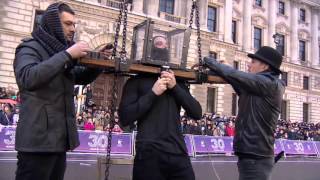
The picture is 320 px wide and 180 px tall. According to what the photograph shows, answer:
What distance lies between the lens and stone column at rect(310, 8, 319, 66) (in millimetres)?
49844

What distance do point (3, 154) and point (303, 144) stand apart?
42.4 feet

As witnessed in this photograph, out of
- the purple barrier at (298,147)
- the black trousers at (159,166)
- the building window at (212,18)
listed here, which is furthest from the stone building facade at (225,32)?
the black trousers at (159,166)

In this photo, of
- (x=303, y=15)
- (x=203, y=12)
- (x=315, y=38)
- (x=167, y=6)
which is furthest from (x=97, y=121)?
(x=315, y=38)

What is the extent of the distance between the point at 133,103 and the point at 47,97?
845 millimetres

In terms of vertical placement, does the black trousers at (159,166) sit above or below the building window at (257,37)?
below

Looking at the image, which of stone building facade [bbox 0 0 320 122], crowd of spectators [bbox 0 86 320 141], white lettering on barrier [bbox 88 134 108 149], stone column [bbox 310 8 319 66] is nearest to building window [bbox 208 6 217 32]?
stone building facade [bbox 0 0 320 122]

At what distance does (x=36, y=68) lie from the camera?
304 centimetres

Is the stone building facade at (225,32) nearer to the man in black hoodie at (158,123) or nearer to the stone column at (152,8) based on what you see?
the stone column at (152,8)

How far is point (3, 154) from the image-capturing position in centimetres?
1080

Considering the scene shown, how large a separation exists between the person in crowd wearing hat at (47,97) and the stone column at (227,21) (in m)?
36.8

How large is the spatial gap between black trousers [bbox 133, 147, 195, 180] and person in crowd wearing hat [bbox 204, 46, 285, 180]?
108cm

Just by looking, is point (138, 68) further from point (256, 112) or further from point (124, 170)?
point (124, 170)

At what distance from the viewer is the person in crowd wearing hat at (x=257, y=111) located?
4438 mm

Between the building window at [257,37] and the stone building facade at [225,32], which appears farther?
the building window at [257,37]
